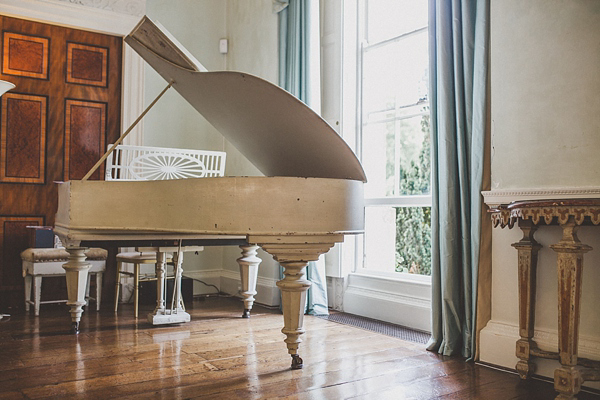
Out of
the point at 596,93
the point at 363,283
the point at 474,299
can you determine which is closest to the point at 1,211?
the point at 363,283

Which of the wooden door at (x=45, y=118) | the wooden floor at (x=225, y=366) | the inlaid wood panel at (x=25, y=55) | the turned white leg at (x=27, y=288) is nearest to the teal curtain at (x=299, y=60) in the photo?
the wooden floor at (x=225, y=366)

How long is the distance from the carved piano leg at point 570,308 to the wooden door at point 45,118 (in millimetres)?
3771

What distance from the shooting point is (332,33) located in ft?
13.9

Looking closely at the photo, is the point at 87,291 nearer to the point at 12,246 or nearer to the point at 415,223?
the point at 12,246

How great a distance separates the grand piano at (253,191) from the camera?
2.14m

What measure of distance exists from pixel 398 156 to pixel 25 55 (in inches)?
121

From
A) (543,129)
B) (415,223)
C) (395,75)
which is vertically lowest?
(415,223)

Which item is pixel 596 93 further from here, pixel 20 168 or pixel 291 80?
pixel 20 168

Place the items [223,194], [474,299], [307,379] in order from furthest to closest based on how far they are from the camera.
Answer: [474,299], [307,379], [223,194]

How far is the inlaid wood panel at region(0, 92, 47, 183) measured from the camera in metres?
4.40

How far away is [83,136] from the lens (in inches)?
185

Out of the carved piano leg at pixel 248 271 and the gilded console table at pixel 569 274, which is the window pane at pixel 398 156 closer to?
the carved piano leg at pixel 248 271

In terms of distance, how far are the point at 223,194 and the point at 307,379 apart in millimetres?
959

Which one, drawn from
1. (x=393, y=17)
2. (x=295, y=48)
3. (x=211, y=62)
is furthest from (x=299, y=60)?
(x=211, y=62)
